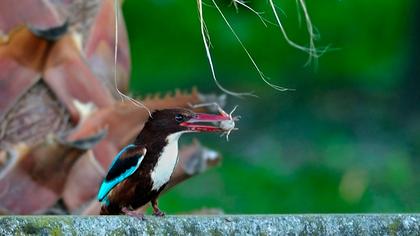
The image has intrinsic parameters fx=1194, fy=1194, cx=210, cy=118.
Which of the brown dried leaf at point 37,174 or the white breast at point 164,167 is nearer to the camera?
the white breast at point 164,167

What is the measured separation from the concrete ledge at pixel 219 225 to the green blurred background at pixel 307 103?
6.40ft

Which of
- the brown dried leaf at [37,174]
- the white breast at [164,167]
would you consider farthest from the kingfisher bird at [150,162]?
the brown dried leaf at [37,174]

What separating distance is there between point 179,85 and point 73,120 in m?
0.91

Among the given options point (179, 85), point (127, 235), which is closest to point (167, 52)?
point (179, 85)

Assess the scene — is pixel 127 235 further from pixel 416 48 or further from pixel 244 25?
pixel 416 48

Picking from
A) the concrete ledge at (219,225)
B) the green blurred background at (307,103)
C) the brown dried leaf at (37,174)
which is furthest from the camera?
the green blurred background at (307,103)

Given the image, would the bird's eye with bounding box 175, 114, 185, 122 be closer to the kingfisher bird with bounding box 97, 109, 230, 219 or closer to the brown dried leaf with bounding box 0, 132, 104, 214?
the kingfisher bird with bounding box 97, 109, 230, 219

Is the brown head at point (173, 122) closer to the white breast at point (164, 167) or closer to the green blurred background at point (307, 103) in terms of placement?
the white breast at point (164, 167)

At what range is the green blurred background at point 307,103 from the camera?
3.73 metres

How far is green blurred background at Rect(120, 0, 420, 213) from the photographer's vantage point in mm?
3727

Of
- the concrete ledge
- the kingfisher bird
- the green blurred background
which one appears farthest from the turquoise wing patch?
the green blurred background

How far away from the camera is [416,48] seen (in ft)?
13.2

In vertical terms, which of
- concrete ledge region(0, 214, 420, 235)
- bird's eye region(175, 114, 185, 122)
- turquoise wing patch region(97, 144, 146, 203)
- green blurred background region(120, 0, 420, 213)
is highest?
concrete ledge region(0, 214, 420, 235)

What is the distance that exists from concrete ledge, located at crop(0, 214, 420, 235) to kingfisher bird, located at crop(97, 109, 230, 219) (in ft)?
1.22
